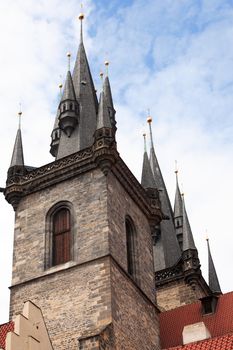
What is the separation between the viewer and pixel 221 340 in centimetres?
1867

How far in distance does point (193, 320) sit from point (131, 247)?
3272 mm

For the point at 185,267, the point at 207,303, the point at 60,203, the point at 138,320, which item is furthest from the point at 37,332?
the point at 185,267

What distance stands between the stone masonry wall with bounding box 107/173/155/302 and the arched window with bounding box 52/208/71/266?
58.2 inches

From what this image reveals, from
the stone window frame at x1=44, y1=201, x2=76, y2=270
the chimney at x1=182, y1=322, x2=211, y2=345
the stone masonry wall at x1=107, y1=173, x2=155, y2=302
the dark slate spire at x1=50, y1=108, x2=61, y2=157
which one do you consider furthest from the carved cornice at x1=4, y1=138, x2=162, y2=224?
the chimney at x1=182, y1=322, x2=211, y2=345

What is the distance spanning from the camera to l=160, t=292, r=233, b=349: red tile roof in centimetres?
2458

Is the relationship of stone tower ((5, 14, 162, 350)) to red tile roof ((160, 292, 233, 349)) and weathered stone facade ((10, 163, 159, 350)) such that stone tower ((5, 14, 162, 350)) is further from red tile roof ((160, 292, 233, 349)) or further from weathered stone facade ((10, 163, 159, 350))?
red tile roof ((160, 292, 233, 349))

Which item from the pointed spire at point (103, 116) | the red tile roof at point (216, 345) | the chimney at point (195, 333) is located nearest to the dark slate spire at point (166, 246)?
the pointed spire at point (103, 116)

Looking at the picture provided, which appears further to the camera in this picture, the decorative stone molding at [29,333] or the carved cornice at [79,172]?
the carved cornice at [79,172]

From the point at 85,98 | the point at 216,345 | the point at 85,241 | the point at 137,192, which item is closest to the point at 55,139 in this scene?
the point at 85,98

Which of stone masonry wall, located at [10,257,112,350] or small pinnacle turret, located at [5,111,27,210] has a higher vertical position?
small pinnacle turret, located at [5,111,27,210]

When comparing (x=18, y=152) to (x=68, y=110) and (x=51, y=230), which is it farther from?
(x=51, y=230)

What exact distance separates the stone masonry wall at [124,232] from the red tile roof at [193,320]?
1.29 meters

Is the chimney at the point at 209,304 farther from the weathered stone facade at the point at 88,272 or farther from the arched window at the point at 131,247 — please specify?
the arched window at the point at 131,247

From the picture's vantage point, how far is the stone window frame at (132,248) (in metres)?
25.0
